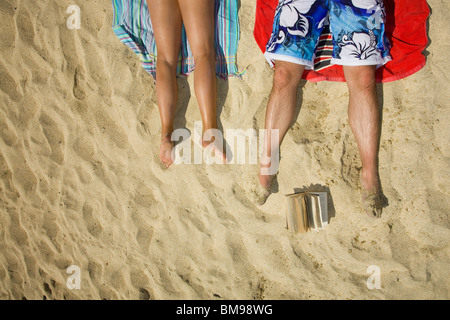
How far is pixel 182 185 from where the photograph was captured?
2033 mm

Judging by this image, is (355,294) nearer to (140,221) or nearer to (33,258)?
(140,221)

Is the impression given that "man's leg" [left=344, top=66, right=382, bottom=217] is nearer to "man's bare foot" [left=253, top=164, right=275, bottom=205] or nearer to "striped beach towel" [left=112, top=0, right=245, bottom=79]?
"man's bare foot" [left=253, top=164, right=275, bottom=205]

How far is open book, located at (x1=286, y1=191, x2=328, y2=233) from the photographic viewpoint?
181 centimetres

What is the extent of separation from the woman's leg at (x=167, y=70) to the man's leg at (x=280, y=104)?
0.73 m

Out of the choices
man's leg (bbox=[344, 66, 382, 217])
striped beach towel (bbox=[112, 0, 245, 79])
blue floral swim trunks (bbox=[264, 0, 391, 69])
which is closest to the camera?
blue floral swim trunks (bbox=[264, 0, 391, 69])

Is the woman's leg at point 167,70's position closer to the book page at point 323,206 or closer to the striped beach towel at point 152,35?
the striped beach towel at point 152,35

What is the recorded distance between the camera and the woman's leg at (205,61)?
189 cm

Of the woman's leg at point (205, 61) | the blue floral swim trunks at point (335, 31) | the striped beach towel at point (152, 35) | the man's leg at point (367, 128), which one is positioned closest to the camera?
the blue floral swim trunks at point (335, 31)

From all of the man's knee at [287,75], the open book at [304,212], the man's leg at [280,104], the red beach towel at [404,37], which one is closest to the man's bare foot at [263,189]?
the man's leg at [280,104]

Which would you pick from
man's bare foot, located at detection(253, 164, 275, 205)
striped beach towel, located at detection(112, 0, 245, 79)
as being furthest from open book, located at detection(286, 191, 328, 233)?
striped beach towel, located at detection(112, 0, 245, 79)

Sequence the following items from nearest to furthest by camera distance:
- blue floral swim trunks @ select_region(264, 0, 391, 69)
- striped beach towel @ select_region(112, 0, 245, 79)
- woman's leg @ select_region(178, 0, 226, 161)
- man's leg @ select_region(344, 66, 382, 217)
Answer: blue floral swim trunks @ select_region(264, 0, 391, 69)
man's leg @ select_region(344, 66, 382, 217)
woman's leg @ select_region(178, 0, 226, 161)
striped beach towel @ select_region(112, 0, 245, 79)

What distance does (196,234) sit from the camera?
2.00 meters

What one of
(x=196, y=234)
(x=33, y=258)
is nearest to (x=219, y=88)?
(x=196, y=234)

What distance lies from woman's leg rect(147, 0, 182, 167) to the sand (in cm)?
13
